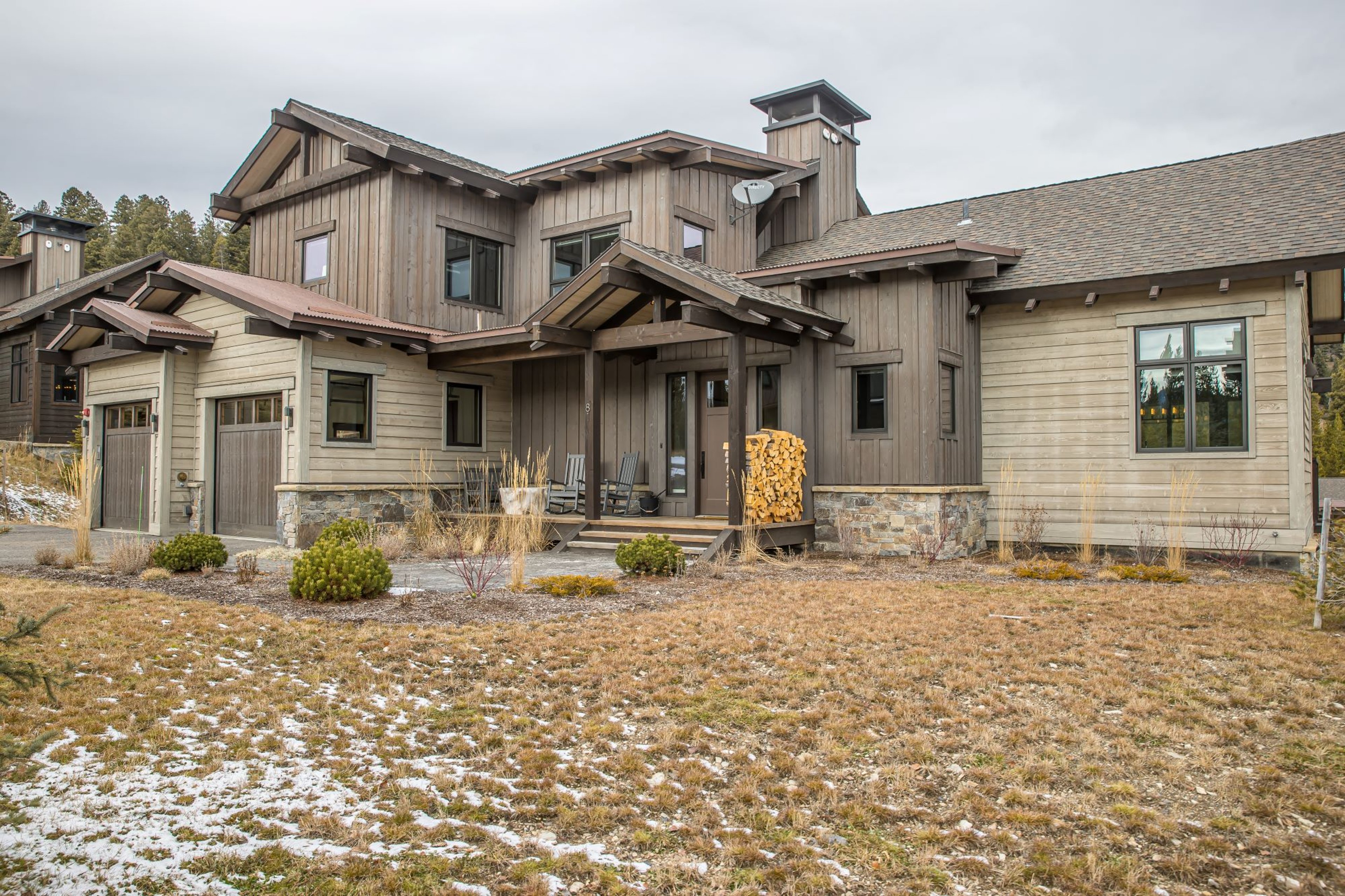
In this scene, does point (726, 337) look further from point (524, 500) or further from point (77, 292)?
point (77, 292)

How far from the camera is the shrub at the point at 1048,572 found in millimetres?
8758

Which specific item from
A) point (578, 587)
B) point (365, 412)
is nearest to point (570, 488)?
point (365, 412)

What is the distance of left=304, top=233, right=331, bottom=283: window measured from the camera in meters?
15.0

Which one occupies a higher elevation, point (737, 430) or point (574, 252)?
point (574, 252)

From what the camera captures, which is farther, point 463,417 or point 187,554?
point 463,417

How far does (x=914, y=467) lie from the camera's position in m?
10.9

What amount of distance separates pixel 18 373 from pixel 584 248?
55.6 feet

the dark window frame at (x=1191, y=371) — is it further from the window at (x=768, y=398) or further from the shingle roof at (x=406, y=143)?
the shingle roof at (x=406, y=143)

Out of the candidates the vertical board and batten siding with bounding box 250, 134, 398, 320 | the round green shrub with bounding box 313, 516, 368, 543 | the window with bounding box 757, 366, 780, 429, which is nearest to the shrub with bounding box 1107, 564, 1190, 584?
the window with bounding box 757, 366, 780, 429

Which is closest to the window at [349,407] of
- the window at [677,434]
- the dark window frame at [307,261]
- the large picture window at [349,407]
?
the large picture window at [349,407]

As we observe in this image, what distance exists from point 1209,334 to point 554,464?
938 cm

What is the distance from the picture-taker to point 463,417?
14.4 m

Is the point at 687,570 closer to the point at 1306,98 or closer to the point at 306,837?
the point at 306,837

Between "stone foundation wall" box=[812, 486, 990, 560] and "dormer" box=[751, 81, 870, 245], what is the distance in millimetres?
5631
